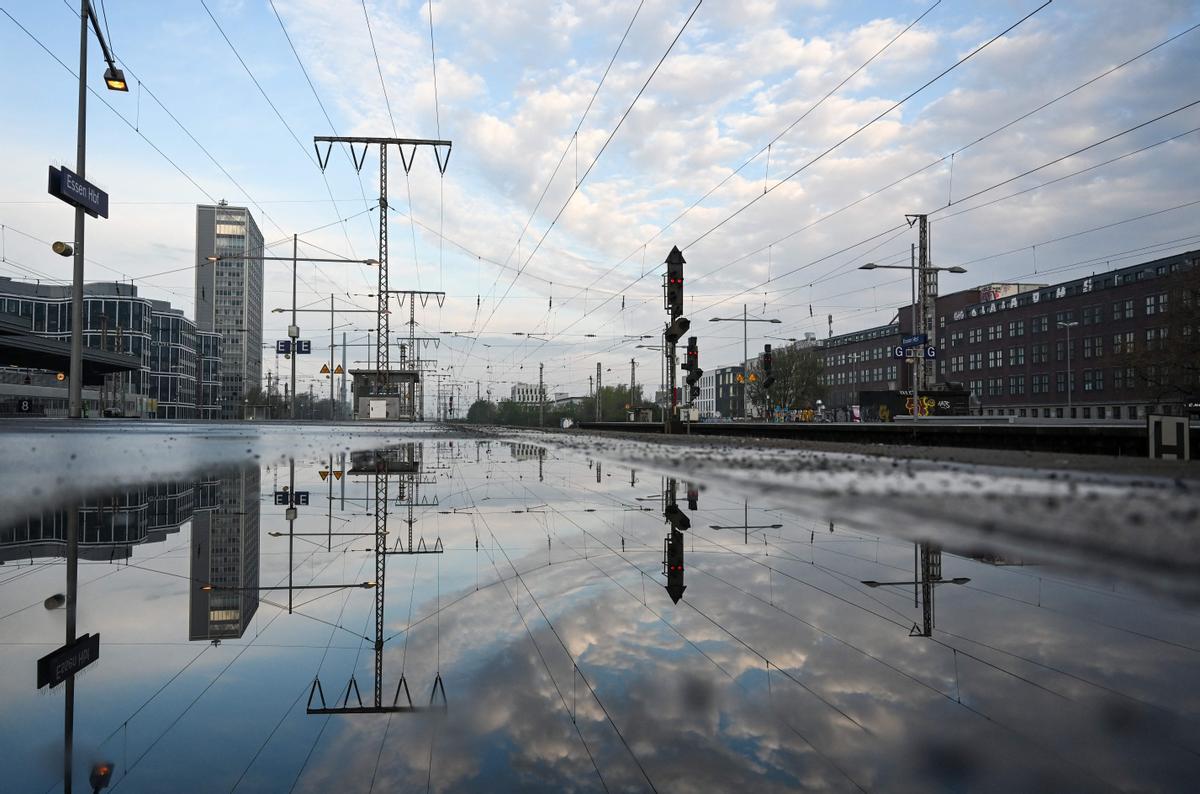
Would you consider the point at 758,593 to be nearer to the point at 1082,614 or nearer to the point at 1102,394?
the point at 1082,614

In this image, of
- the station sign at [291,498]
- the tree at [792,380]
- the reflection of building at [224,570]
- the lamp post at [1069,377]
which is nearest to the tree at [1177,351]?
the lamp post at [1069,377]

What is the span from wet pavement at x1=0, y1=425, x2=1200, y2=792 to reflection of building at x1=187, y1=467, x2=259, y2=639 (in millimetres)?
17

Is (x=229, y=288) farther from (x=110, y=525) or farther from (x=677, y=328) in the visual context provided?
(x=110, y=525)

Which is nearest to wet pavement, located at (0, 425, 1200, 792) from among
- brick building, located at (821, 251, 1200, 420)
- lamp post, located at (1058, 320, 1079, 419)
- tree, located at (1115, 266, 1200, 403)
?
tree, located at (1115, 266, 1200, 403)

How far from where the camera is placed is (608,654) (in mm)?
2133

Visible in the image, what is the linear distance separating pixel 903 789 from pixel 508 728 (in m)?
0.77


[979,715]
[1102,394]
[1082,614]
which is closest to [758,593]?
[1082,614]

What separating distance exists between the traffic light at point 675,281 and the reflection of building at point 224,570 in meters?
17.7

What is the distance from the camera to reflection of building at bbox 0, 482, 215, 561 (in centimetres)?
354

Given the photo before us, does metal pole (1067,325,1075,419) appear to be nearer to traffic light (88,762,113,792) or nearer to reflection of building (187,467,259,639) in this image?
reflection of building (187,467,259,639)

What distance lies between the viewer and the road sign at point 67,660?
1913 mm

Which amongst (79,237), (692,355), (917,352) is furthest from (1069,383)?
(79,237)

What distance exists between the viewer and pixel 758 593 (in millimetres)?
2793

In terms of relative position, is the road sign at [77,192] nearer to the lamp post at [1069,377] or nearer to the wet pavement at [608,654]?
the wet pavement at [608,654]
